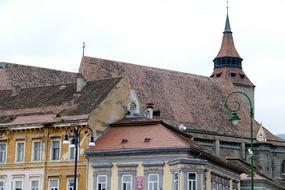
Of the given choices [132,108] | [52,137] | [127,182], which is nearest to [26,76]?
[132,108]

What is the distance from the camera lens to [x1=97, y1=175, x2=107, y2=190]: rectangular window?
2371 inches

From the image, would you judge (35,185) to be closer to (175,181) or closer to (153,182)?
(153,182)

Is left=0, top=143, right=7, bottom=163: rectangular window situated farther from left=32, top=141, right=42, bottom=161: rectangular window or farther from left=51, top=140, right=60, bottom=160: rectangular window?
left=51, top=140, right=60, bottom=160: rectangular window

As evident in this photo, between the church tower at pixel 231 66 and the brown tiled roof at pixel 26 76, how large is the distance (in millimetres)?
51212

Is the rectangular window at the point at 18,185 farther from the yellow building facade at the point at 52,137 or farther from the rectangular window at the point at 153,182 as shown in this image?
the rectangular window at the point at 153,182

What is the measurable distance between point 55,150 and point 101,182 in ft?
16.4

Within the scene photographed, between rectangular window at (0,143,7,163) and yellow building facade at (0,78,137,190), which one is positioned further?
rectangular window at (0,143,7,163)

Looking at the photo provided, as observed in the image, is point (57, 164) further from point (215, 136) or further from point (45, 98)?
point (215, 136)

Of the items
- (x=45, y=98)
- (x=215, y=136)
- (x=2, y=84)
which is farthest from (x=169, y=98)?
(x=45, y=98)

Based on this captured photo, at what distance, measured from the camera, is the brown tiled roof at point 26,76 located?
273 feet

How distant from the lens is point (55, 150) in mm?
62875

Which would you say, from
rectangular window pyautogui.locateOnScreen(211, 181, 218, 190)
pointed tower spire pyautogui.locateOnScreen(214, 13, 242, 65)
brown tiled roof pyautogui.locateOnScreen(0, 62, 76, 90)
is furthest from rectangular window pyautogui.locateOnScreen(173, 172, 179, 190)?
pointed tower spire pyautogui.locateOnScreen(214, 13, 242, 65)

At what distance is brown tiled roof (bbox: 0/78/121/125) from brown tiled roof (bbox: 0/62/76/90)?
11843 mm

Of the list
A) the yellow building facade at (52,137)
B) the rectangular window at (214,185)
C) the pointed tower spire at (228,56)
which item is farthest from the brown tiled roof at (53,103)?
the pointed tower spire at (228,56)
